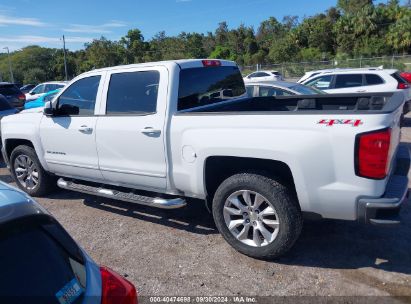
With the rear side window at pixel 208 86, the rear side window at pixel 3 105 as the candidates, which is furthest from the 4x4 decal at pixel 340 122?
the rear side window at pixel 3 105

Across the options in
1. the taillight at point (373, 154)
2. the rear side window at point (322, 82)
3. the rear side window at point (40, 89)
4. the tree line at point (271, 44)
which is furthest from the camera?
the tree line at point (271, 44)

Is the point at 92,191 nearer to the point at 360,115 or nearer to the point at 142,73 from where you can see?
the point at 142,73

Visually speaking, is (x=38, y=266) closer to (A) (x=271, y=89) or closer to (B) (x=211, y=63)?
(B) (x=211, y=63)

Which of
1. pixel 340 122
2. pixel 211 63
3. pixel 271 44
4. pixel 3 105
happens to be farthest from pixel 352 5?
pixel 340 122

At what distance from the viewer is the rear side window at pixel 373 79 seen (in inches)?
431

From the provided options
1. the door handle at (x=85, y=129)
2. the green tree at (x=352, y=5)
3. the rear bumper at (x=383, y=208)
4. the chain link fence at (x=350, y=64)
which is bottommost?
the rear bumper at (x=383, y=208)

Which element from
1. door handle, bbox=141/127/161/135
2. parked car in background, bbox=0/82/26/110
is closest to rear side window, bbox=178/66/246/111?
door handle, bbox=141/127/161/135

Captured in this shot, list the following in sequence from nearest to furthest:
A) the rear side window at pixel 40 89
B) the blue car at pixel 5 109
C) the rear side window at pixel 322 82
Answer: the blue car at pixel 5 109 < the rear side window at pixel 322 82 < the rear side window at pixel 40 89

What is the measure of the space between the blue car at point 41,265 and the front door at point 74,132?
319cm

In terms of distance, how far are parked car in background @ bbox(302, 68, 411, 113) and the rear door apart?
790 centimetres

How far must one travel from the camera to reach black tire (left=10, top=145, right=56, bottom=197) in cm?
575

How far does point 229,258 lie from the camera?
3859 millimetres

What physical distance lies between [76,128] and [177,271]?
95.1 inches

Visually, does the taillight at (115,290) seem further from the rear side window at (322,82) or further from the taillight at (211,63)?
the rear side window at (322,82)
